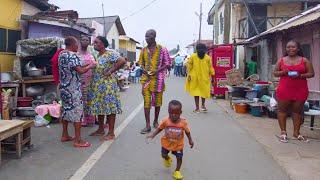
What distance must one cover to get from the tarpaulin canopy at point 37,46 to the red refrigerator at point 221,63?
601cm

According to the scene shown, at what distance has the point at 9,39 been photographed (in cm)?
1416

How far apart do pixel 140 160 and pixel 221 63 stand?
Answer: 1086 centimetres

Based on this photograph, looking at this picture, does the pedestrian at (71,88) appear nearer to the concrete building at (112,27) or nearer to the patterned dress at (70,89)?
the patterned dress at (70,89)

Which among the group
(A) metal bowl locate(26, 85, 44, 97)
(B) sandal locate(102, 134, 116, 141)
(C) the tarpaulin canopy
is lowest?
(B) sandal locate(102, 134, 116, 141)

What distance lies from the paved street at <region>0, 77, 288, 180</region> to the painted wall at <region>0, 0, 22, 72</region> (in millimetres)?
5537

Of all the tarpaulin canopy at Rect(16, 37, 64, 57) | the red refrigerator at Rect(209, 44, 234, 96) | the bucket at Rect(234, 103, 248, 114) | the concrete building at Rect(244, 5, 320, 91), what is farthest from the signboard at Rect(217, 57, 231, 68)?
the tarpaulin canopy at Rect(16, 37, 64, 57)

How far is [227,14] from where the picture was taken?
24.0 m

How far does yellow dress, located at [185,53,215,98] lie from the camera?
12.6 metres

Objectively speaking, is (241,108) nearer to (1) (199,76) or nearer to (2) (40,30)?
(1) (199,76)

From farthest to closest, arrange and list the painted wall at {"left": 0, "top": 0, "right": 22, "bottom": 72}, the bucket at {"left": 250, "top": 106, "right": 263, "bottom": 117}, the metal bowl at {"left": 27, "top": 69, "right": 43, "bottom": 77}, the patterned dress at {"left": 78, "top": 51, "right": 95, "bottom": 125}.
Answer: the painted wall at {"left": 0, "top": 0, "right": 22, "bottom": 72} → the metal bowl at {"left": 27, "top": 69, "right": 43, "bottom": 77} → the bucket at {"left": 250, "top": 106, "right": 263, "bottom": 117} → the patterned dress at {"left": 78, "top": 51, "right": 95, "bottom": 125}

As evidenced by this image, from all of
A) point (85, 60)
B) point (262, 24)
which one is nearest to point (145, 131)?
point (85, 60)

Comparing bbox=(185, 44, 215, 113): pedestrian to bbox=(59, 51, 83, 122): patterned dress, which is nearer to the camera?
bbox=(59, 51, 83, 122): patterned dress

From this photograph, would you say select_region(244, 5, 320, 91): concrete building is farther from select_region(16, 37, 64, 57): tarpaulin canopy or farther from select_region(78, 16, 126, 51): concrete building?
select_region(78, 16, 126, 51): concrete building

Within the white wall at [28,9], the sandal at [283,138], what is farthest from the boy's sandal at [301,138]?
the white wall at [28,9]
